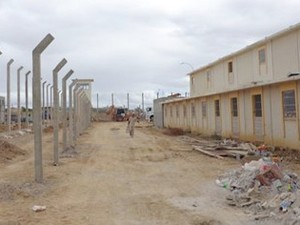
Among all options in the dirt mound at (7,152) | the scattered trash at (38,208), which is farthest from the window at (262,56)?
the scattered trash at (38,208)

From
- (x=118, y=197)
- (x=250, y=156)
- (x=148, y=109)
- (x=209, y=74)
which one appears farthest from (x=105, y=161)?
(x=148, y=109)

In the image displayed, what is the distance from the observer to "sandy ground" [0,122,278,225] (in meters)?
7.87

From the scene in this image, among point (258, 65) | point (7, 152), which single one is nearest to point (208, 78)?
point (258, 65)

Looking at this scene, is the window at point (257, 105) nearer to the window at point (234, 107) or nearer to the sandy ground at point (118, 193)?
the window at point (234, 107)

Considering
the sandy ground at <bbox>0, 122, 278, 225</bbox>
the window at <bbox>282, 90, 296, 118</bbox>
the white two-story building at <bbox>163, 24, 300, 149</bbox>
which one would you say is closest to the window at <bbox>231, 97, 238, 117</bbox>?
the white two-story building at <bbox>163, 24, 300, 149</bbox>

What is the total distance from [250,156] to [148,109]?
6018cm

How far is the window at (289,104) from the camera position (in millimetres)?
18794

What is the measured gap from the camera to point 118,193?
1018cm

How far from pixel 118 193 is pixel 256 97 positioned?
14056mm

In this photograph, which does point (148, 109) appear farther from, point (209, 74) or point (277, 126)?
point (277, 126)

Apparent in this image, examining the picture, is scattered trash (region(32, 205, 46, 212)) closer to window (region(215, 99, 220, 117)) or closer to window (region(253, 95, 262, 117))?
window (region(253, 95, 262, 117))

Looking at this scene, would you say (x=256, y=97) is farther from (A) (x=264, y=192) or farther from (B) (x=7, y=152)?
(A) (x=264, y=192)

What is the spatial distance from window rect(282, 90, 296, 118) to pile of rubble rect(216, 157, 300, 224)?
8.05 m

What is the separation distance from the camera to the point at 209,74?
38.8 metres
